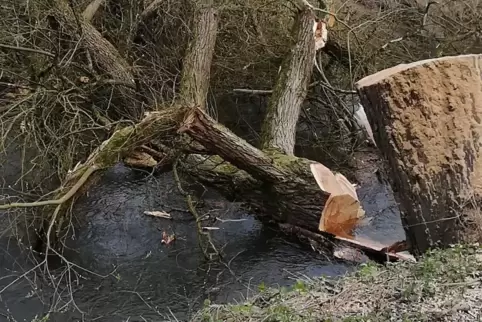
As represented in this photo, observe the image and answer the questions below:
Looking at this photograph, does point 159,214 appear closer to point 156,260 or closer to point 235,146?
point 156,260

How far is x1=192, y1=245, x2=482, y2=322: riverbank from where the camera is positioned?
2516 mm

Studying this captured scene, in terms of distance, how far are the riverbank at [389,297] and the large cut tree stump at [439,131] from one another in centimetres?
46

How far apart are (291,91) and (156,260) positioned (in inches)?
83.5

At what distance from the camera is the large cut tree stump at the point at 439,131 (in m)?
3.50

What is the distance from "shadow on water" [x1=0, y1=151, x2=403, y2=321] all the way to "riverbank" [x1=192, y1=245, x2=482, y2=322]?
1.32 metres

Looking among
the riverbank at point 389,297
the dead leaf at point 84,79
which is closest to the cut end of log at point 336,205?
the riverbank at point 389,297

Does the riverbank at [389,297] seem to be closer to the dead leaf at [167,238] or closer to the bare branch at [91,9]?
the dead leaf at [167,238]

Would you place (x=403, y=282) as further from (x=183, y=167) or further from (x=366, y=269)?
(x=183, y=167)

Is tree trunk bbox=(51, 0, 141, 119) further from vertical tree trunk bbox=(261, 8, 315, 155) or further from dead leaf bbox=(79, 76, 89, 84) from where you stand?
vertical tree trunk bbox=(261, 8, 315, 155)

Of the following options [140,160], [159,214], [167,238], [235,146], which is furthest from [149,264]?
[140,160]

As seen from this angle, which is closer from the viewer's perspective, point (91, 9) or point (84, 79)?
point (84, 79)

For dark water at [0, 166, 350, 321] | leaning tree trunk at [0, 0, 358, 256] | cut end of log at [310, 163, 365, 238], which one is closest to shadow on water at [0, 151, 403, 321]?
dark water at [0, 166, 350, 321]

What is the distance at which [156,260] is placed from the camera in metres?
4.92

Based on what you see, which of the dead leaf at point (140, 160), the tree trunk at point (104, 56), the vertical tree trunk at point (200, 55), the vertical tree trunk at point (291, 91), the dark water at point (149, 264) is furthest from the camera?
the dead leaf at point (140, 160)
